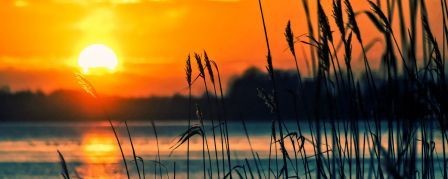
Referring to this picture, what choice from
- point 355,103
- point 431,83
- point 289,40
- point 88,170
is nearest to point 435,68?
point 431,83

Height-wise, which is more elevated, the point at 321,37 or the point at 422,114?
the point at 321,37

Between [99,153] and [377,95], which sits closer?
[377,95]

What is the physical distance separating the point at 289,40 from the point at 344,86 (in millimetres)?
441

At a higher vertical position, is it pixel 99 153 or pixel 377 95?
pixel 377 95

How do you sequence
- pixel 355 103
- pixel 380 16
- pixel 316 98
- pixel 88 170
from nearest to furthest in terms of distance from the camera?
1. pixel 380 16
2. pixel 316 98
3. pixel 355 103
4. pixel 88 170

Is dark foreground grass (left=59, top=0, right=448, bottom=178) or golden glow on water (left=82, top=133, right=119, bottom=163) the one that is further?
golden glow on water (left=82, top=133, right=119, bottom=163)

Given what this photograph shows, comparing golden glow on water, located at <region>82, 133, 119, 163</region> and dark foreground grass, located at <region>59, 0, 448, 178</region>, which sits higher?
dark foreground grass, located at <region>59, 0, 448, 178</region>

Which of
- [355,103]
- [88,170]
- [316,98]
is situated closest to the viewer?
[316,98]

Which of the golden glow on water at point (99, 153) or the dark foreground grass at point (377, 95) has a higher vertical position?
the dark foreground grass at point (377, 95)

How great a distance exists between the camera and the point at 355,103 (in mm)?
4730

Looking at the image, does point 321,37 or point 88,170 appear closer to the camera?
point 321,37

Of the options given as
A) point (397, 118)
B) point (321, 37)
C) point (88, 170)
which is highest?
point (321, 37)

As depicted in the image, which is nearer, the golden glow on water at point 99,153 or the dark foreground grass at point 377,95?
the dark foreground grass at point 377,95

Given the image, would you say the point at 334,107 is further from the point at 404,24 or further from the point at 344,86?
the point at 404,24
